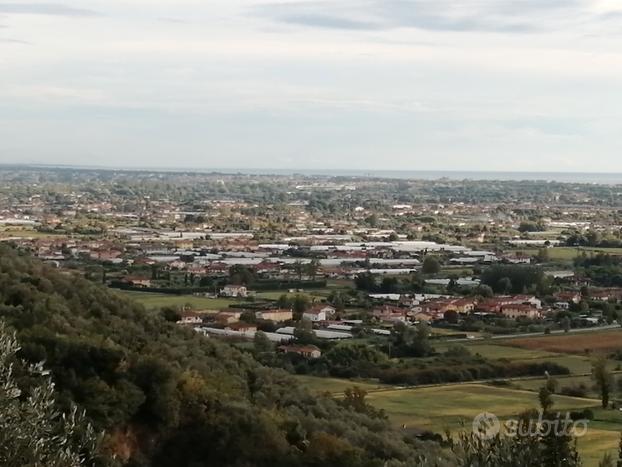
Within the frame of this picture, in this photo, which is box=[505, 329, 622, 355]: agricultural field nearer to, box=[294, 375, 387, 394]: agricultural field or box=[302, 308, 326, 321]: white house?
box=[294, 375, 387, 394]: agricultural field

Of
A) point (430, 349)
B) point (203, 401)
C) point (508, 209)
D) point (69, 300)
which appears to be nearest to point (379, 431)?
point (203, 401)

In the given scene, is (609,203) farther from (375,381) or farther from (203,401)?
(203,401)

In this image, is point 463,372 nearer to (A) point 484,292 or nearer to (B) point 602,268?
(A) point 484,292

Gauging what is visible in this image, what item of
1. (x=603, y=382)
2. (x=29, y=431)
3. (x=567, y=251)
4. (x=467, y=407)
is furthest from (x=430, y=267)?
(x=29, y=431)

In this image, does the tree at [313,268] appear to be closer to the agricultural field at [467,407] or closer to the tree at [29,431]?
the agricultural field at [467,407]

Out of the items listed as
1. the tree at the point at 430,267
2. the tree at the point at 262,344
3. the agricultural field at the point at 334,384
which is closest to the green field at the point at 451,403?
the agricultural field at the point at 334,384

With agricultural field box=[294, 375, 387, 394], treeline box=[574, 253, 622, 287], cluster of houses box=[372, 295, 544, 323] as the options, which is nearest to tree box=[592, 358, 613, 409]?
agricultural field box=[294, 375, 387, 394]

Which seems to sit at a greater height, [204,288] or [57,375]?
[57,375]
